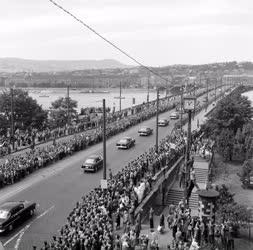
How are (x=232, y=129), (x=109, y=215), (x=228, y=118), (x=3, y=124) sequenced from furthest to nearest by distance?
(x=228, y=118) → (x=232, y=129) → (x=3, y=124) → (x=109, y=215)

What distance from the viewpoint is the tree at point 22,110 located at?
55.9 m

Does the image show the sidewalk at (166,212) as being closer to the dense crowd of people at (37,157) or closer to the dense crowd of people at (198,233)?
the dense crowd of people at (198,233)

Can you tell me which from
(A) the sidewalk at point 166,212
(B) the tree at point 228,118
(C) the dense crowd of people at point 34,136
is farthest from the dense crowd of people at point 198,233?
(B) the tree at point 228,118

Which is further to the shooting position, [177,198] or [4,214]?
[177,198]

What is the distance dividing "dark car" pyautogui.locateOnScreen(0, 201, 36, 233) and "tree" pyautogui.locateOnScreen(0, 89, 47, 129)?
32.2 m

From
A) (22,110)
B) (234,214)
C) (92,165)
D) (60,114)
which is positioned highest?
(22,110)

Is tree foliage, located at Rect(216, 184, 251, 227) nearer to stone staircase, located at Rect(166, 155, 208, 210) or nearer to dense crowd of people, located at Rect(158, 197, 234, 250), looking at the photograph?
dense crowd of people, located at Rect(158, 197, 234, 250)

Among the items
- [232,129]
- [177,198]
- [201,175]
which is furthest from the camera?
[232,129]

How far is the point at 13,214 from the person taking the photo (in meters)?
23.0

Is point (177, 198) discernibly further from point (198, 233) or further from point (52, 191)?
point (198, 233)

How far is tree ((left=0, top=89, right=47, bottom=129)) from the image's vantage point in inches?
2202

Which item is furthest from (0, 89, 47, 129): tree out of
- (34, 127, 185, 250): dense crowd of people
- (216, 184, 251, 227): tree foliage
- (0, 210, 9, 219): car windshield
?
(216, 184, 251, 227): tree foliage

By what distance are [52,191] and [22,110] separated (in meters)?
28.1

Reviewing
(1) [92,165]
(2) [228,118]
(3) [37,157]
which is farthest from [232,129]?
(3) [37,157]
